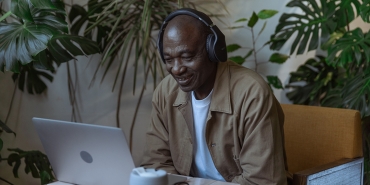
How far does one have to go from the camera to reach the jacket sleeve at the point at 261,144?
189 centimetres

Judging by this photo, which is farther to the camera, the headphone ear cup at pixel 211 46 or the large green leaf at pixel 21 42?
the large green leaf at pixel 21 42

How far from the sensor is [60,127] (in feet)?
5.36

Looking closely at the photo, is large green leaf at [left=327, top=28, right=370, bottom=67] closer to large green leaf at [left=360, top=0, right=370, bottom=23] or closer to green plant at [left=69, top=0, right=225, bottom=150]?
large green leaf at [left=360, top=0, right=370, bottom=23]

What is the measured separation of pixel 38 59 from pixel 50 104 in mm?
1022

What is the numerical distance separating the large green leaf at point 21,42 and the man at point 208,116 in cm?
55

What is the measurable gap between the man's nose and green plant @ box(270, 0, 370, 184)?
3.62 feet

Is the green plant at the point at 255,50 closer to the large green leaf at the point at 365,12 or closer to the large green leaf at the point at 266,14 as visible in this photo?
the large green leaf at the point at 266,14

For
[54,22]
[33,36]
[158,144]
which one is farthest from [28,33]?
[158,144]

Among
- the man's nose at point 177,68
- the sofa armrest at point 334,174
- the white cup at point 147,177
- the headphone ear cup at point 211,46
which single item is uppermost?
the headphone ear cup at point 211,46

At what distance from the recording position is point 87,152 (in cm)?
162

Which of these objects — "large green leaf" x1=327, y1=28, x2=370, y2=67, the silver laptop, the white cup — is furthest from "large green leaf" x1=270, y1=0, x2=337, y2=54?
the white cup

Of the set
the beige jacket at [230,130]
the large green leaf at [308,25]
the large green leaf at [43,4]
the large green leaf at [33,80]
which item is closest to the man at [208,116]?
the beige jacket at [230,130]

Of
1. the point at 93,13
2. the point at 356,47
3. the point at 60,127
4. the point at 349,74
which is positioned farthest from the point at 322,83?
the point at 60,127

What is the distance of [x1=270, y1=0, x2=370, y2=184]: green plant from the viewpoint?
2777mm
